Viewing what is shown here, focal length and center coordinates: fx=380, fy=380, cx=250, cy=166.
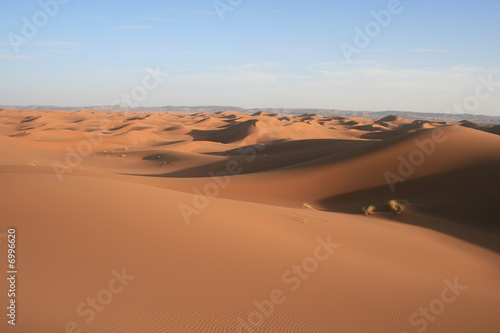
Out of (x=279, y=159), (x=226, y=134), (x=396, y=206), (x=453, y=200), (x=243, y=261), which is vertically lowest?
(x=226, y=134)

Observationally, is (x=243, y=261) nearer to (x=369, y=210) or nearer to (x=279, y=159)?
(x=369, y=210)

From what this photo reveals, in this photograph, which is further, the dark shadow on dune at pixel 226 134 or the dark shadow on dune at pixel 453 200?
the dark shadow on dune at pixel 226 134

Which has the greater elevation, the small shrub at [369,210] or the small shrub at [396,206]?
the small shrub at [396,206]

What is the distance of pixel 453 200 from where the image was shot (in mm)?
12469

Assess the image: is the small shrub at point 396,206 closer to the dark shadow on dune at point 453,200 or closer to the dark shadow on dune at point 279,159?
the dark shadow on dune at point 453,200

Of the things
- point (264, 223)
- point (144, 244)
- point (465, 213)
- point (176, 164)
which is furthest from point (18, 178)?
point (176, 164)

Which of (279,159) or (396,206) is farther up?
(396,206)

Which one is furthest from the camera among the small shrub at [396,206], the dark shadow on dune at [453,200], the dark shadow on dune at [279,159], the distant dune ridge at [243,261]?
the dark shadow on dune at [279,159]

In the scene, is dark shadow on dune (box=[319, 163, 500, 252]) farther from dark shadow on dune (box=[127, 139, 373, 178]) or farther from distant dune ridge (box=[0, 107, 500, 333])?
dark shadow on dune (box=[127, 139, 373, 178])

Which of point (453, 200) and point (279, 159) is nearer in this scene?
point (453, 200)

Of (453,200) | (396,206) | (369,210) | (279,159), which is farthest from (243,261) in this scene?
(279,159)

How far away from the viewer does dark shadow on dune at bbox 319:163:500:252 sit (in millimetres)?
10664

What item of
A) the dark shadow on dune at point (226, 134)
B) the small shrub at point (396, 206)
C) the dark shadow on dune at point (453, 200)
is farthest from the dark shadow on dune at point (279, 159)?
the dark shadow on dune at point (226, 134)

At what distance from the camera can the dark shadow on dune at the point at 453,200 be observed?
10.7m
